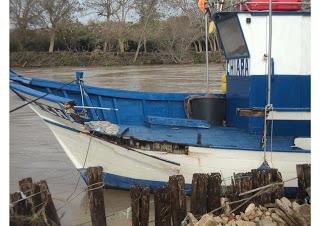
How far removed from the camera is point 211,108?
889 cm

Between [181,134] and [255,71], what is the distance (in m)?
1.51

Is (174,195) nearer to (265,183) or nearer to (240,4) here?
(265,183)

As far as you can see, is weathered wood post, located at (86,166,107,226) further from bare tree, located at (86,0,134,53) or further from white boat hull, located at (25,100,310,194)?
bare tree, located at (86,0,134,53)

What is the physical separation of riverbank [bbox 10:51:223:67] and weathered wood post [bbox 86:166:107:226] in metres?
35.4

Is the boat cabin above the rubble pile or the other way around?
above

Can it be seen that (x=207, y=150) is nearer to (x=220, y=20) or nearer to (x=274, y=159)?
(x=274, y=159)

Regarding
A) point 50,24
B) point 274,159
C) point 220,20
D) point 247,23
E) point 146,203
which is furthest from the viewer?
point 50,24

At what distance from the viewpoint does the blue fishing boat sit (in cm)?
741

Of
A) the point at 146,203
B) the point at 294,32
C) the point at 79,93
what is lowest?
the point at 146,203

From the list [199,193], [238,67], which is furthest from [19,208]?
[238,67]

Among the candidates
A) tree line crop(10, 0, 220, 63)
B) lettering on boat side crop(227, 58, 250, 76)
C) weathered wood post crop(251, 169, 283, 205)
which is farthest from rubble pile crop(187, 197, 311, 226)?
tree line crop(10, 0, 220, 63)

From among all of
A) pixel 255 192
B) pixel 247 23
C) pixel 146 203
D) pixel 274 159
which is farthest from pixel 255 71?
pixel 146 203

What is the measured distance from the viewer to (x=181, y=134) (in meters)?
8.02

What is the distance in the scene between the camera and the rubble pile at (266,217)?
561cm
